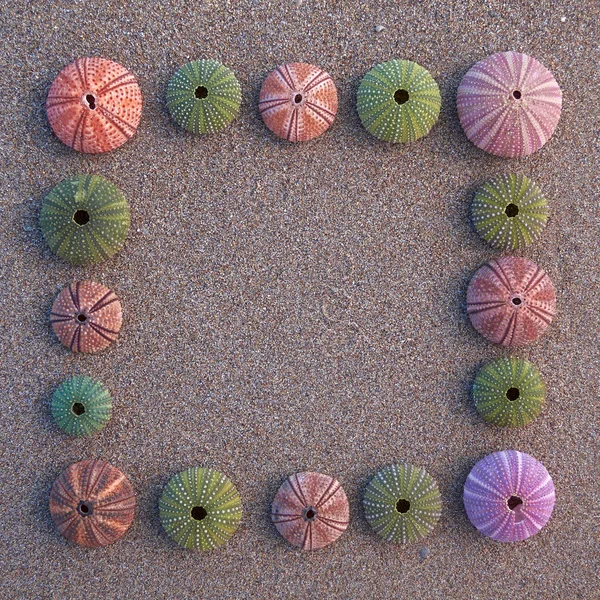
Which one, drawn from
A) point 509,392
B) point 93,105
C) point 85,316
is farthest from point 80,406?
point 509,392

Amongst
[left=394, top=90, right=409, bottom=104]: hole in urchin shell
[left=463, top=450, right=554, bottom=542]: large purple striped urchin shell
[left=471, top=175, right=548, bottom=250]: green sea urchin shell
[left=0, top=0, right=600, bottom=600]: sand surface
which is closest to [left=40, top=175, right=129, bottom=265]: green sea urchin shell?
[left=0, top=0, right=600, bottom=600]: sand surface

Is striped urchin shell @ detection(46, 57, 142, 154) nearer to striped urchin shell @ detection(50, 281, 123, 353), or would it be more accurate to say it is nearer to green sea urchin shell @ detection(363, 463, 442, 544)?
striped urchin shell @ detection(50, 281, 123, 353)

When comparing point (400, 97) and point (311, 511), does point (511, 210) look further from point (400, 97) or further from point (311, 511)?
point (311, 511)

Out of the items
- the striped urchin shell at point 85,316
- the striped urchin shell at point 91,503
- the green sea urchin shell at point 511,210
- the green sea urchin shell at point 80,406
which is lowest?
the striped urchin shell at point 91,503

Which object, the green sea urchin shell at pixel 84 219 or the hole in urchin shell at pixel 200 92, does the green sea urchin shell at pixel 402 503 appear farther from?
the hole in urchin shell at pixel 200 92

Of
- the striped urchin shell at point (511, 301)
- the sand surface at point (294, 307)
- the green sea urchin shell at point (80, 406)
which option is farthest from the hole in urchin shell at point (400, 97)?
the green sea urchin shell at point (80, 406)
